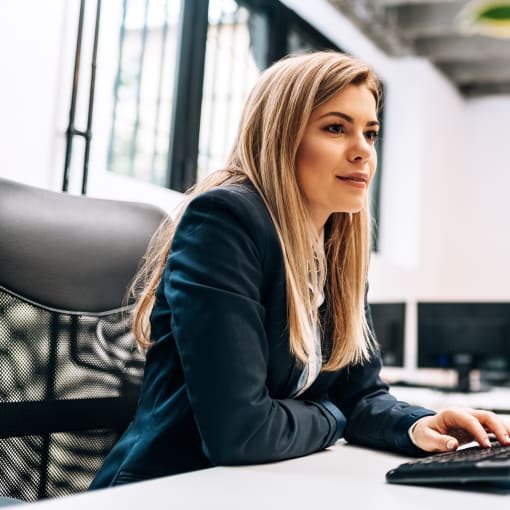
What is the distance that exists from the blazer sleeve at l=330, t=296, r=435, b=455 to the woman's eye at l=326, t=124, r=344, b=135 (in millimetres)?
392

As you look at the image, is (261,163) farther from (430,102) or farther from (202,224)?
(430,102)

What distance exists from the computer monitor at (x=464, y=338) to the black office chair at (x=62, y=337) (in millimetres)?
2356

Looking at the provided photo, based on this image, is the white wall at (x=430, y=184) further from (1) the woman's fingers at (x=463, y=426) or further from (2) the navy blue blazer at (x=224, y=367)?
(1) the woman's fingers at (x=463, y=426)

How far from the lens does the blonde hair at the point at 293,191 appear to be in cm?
117

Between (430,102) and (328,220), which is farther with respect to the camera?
(430,102)

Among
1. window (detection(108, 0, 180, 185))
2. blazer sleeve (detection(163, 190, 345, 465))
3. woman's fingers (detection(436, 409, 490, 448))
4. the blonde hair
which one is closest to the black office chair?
the blonde hair

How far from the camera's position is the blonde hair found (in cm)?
117

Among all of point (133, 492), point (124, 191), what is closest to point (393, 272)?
point (124, 191)

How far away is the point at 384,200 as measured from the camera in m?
5.32

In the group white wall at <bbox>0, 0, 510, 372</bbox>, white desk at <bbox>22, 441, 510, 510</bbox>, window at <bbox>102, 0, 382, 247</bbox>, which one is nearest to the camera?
white desk at <bbox>22, 441, 510, 510</bbox>

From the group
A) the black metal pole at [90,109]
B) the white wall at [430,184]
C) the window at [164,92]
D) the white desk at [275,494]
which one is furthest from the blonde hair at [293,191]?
the window at [164,92]

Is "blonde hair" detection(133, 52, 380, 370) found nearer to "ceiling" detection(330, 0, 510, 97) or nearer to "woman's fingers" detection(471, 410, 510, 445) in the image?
"woman's fingers" detection(471, 410, 510, 445)

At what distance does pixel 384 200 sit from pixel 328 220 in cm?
399

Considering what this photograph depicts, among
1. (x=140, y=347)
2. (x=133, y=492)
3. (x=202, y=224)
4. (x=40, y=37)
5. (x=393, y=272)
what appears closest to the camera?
(x=133, y=492)
